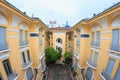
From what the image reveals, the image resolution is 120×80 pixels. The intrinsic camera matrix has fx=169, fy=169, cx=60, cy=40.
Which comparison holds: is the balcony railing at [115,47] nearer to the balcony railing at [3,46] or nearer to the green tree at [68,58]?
the balcony railing at [3,46]

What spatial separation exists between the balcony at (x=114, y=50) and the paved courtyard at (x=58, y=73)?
605 inches

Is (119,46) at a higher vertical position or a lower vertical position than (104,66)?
higher

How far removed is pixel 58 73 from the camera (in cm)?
3064

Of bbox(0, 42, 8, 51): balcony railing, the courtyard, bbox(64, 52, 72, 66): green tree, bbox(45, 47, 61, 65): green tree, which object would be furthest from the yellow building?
bbox(64, 52, 72, 66): green tree

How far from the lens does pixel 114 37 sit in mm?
13055

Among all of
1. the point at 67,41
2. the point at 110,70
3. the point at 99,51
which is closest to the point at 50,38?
the point at 67,41

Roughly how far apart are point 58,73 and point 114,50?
19.4 m

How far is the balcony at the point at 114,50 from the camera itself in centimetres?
1192

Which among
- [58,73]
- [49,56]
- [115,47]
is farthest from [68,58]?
[115,47]

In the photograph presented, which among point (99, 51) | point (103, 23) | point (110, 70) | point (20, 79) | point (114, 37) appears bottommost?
point (20, 79)

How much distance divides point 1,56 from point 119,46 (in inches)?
317

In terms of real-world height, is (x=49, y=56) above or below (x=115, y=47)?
below

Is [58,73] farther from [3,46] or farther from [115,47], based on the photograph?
[3,46]

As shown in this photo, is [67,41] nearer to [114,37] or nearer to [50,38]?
[50,38]
